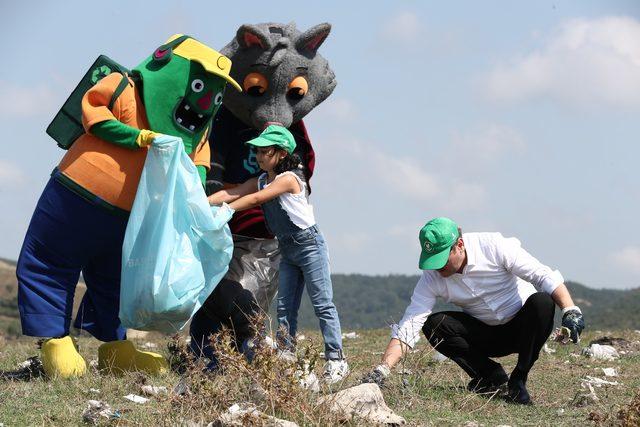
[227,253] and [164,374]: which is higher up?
[227,253]

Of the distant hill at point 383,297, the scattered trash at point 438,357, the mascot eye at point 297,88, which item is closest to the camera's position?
the mascot eye at point 297,88

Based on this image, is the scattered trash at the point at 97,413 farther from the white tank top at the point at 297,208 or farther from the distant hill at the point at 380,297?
the distant hill at the point at 380,297

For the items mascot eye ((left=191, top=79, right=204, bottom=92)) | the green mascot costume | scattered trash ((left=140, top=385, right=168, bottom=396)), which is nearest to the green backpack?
the green mascot costume

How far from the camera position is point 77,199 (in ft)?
21.0

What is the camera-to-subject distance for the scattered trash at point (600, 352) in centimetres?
819

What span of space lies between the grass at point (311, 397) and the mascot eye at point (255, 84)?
77.1 inches

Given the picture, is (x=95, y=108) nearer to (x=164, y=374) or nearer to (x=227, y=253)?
(x=227, y=253)

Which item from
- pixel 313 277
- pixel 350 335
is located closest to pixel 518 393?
pixel 313 277

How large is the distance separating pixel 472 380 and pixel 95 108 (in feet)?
9.08

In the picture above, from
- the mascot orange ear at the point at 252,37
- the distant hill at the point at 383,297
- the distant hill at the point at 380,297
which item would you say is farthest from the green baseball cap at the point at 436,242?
the distant hill at the point at 383,297

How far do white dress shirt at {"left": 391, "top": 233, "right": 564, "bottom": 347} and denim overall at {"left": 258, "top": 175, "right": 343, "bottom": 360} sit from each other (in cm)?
57

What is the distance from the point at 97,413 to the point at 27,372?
196 centimetres

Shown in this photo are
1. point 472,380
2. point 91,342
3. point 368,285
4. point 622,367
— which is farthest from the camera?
point 368,285

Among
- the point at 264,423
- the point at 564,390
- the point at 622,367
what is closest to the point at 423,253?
the point at 564,390
